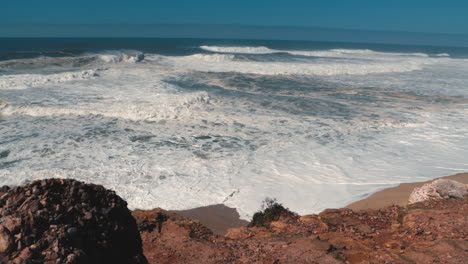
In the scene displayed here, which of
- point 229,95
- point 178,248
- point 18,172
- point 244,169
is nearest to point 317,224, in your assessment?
point 178,248

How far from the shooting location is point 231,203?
6.49 meters

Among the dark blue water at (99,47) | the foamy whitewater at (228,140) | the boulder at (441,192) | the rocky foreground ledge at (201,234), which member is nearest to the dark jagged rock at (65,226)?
the rocky foreground ledge at (201,234)

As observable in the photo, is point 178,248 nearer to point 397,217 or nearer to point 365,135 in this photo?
point 397,217

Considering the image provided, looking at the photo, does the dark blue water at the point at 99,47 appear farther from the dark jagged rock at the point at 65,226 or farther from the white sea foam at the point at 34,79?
the dark jagged rock at the point at 65,226

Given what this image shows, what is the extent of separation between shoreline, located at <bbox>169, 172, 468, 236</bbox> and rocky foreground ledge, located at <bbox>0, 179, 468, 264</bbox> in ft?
1.77

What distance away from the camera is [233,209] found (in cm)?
632

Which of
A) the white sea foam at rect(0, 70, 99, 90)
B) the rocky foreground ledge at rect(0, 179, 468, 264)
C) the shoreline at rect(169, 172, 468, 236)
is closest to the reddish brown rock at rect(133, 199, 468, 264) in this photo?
the rocky foreground ledge at rect(0, 179, 468, 264)

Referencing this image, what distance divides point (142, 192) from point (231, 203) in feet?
5.55

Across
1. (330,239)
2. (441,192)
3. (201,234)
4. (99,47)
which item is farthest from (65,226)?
(99,47)

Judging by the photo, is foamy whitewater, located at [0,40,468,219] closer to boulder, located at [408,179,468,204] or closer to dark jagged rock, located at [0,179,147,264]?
boulder, located at [408,179,468,204]

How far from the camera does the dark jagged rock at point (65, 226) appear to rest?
7.70ft

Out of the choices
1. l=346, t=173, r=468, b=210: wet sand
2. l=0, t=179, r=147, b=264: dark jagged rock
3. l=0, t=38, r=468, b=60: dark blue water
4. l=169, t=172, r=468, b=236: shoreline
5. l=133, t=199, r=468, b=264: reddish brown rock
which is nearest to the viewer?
l=0, t=179, r=147, b=264: dark jagged rock

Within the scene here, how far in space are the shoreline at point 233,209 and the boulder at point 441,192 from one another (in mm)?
407

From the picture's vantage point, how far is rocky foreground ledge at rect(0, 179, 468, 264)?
2439 millimetres
